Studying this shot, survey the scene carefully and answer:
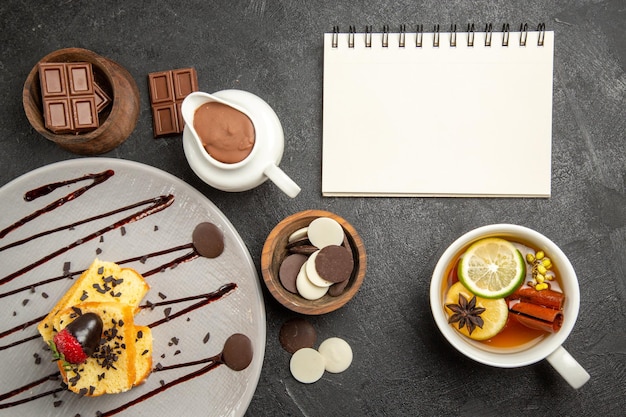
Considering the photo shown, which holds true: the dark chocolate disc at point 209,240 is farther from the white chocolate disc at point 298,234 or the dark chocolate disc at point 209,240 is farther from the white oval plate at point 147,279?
the white chocolate disc at point 298,234

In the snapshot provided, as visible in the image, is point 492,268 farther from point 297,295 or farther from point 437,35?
point 437,35

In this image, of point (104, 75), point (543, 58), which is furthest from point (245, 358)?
point (543, 58)

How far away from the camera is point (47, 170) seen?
1545mm

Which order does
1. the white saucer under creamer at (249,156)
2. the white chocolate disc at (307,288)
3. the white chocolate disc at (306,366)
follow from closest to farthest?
the white saucer under creamer at (249,156)
the white chocolate disc at (307,288)
the white chocolate disc at (306,366)

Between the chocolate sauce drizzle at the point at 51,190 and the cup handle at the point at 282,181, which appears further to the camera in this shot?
the chocolate sauce drizzle at the point at 51,190

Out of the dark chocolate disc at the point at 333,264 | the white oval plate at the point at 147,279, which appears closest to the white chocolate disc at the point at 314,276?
the dark chocolate disc at the point at 333,264

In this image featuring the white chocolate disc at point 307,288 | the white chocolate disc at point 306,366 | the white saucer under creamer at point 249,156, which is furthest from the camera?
the white chocolate disc at point 306,366

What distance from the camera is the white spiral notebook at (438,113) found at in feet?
5.24

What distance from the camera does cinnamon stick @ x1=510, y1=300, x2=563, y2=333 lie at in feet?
4.56

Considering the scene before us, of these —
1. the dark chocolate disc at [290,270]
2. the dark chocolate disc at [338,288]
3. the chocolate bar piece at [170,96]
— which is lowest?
the dark chocolate disc at [338,288]

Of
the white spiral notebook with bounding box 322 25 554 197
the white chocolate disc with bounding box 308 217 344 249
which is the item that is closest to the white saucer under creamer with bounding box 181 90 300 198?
the white chocolate disc with bounding box 308 217 344 249

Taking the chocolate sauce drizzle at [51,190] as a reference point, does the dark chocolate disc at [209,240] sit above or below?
below

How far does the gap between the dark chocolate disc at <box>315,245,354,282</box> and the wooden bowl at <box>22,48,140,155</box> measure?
616 mm

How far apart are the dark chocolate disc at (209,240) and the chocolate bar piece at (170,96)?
277 mm
